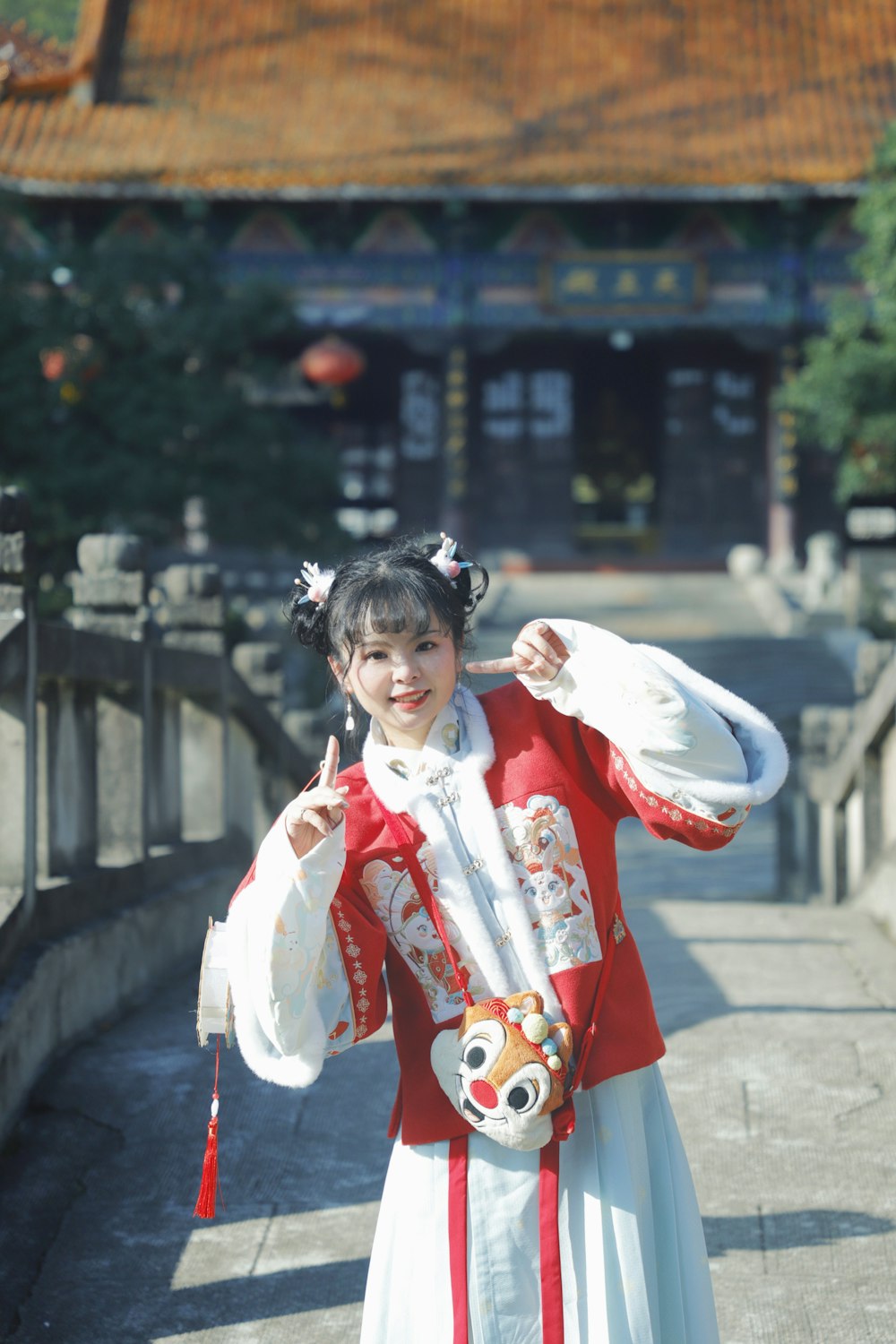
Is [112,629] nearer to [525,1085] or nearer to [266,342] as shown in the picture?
[525,1085]

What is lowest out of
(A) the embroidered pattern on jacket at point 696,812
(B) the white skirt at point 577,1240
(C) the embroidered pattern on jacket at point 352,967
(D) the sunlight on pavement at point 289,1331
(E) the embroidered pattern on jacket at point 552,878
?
(D) the sunlight on pavement at point 289,1331

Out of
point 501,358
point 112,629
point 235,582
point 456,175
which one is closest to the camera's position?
point 112,629

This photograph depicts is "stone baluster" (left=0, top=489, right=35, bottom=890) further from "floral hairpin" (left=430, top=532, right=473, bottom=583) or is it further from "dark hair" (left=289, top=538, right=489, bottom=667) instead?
"floral hairpin" (left=430, top=532, right=473, bottom=583)

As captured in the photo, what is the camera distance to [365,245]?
18.3 m

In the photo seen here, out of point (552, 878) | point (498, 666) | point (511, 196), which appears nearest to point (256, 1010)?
point (552, 878)

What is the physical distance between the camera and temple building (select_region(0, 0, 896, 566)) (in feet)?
56.2

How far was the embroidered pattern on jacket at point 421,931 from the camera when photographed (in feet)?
7.64

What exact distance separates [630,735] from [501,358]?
18330 mm

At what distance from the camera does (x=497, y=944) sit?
231 centimetres

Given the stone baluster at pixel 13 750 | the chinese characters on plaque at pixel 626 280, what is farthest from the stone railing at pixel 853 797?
the chinese characters on plaque at pixel 626 280

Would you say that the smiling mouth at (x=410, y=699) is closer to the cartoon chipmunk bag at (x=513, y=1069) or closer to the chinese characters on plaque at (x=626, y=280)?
the cartoon chipmunk bag at (x=513, y=1069)

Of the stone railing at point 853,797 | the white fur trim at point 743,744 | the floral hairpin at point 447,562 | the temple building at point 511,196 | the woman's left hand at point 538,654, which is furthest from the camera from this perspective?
the temple building at point 511,196

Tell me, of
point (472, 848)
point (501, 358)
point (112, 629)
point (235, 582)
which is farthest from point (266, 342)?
point (472, 848)

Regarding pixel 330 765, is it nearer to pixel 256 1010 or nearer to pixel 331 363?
pixel 256 1010
